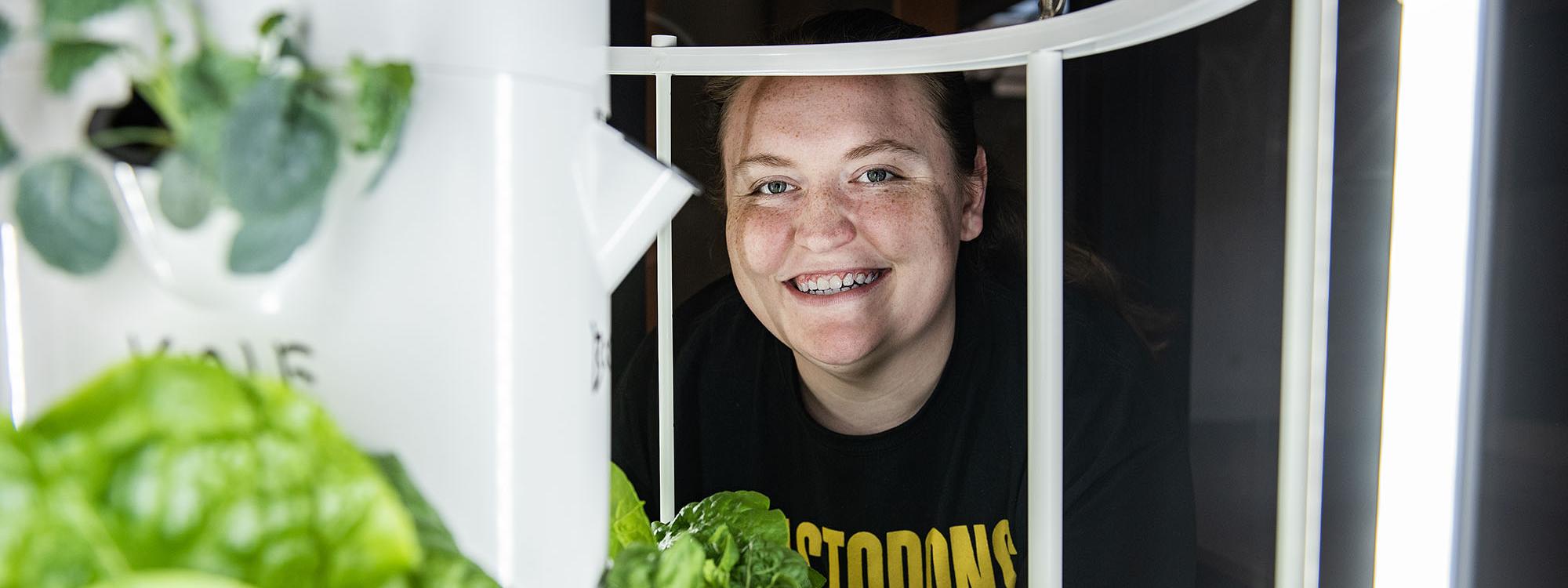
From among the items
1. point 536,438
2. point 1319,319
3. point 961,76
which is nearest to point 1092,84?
point 961,76

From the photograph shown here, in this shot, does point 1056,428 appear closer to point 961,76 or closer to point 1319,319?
point 1319,319

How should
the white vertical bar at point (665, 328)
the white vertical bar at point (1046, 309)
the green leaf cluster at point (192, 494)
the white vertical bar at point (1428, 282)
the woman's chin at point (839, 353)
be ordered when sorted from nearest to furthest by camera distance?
the green leaf cluster at point (192, 494) → the white vertical bar at point (1428, 282) → the white vertical bar at point (1046, 309) → the white vertical bar at point (665, 328) → the woman's chin at point (839, 353)

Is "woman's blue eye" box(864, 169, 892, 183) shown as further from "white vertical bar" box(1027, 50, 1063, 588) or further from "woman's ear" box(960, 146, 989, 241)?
"white vertical bar" box(1027, 50, 1063, 588)

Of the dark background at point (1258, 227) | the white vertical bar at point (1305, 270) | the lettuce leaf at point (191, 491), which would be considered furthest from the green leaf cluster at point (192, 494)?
the dark background at point (1258, 227)

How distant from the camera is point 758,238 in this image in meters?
0.78

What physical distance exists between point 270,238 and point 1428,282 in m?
0.30

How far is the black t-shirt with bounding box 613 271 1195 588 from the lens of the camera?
2.40 ft

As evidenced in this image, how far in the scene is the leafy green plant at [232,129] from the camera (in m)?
0.19

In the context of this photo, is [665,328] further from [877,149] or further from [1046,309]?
[1046,309]

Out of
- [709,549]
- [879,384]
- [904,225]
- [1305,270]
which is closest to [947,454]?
[879,384]

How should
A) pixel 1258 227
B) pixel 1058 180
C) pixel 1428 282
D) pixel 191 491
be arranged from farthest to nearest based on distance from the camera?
pixel 1258 227 < pixel 1058 180 < pixel 1428 282 < pixel 191 491

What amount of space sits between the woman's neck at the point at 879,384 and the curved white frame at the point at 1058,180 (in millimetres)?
148

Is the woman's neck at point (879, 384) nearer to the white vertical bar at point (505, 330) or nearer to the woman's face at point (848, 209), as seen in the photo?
the woman's face at point (848, 209)

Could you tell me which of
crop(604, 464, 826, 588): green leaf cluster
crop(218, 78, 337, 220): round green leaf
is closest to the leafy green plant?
crop(218, 78, 337, 220): round green leaf
